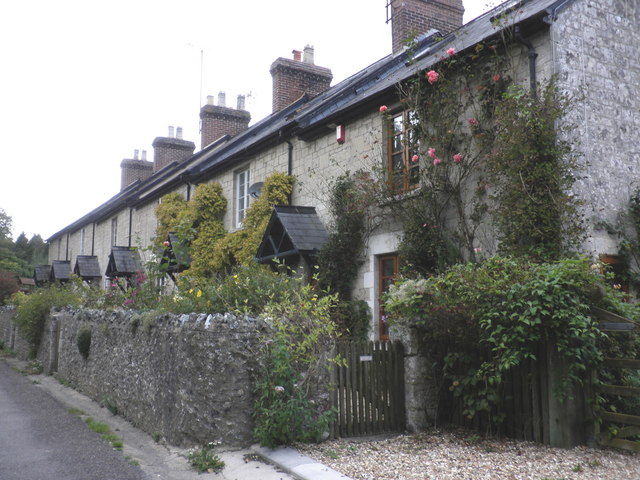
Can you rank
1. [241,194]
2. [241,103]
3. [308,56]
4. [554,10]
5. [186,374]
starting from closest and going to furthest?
1. [186,374]
2. [554,10]
3. [241,194]
4. [308,56]
5. [241,103]

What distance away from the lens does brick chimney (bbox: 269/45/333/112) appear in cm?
1908

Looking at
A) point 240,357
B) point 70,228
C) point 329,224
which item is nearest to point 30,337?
point 329,224

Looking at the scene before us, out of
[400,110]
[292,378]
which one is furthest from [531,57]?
[292,378]

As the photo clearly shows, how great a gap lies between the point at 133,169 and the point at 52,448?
29.6m

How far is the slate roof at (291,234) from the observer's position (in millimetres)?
11734

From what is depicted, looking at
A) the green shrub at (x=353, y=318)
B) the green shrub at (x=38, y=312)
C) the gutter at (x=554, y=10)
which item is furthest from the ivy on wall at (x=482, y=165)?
the green shrub at (x=38, y=312)

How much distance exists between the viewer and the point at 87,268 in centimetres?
2888

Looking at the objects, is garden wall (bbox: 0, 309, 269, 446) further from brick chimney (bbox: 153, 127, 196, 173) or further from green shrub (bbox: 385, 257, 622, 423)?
brick chimney (bbox: 153, 127, 196, 173)

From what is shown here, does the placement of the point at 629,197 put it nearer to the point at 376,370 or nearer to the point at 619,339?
the point at 619,339

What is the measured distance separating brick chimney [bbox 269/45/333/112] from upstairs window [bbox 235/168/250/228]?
3667 mm

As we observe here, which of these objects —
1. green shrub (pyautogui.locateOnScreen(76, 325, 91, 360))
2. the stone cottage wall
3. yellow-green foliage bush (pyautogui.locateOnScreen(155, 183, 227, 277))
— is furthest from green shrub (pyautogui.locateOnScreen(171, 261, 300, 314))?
yellow-green foliage bush (pyautogui.locateOnScreen(155, 183, 227, 277))

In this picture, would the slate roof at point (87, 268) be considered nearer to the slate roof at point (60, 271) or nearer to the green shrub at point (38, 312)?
the slate roof at point (60, 271)

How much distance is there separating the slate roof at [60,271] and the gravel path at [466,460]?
96.4 ft

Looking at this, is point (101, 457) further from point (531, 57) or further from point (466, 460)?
point (531, 57)
